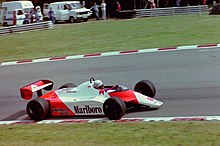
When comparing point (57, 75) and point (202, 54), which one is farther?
point (202, 54)

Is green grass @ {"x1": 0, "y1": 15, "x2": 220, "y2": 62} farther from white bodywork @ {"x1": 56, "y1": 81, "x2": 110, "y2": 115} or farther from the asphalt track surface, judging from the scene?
white bodywork @ {"x1": 56, "y1": 81, "x2": 110, "y2": 115}

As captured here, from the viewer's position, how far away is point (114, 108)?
925cm

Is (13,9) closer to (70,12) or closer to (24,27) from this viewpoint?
(70,12)

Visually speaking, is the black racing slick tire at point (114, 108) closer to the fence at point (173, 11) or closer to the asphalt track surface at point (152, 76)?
the asphalt track surface at point (152, 76)

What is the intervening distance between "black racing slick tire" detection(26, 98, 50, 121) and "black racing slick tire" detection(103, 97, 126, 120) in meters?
1.25

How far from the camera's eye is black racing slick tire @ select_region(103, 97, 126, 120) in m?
9.17

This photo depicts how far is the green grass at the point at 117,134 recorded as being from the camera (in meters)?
7.10

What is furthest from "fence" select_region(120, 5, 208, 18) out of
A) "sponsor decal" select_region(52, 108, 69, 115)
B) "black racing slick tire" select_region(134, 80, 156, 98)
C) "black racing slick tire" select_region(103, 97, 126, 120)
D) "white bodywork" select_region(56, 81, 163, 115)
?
"black racing slick tire" select_region(103, 97, 126, 120)

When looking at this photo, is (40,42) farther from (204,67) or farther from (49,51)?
(204,67)

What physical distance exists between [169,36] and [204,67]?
9561mm

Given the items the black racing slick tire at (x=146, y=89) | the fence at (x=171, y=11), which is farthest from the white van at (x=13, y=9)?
the black racing slick tire at (x=146, y=89)

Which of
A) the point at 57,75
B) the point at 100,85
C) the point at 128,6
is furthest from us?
the point at 128,6

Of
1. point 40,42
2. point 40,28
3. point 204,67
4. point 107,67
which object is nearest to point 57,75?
point 107,67

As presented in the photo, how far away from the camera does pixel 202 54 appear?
1712 centimetres
